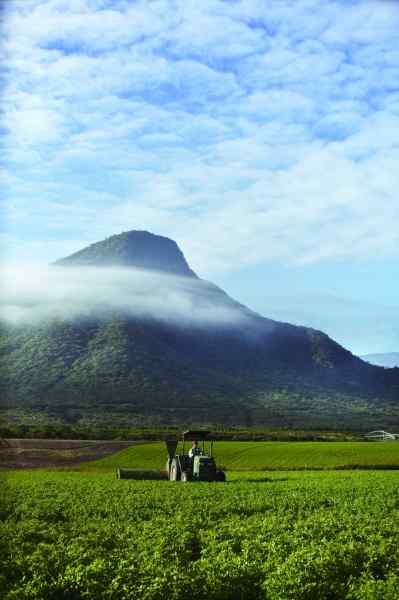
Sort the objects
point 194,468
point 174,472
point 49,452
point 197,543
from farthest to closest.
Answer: point 49,452, point 174,472, point 194,468, point 197,543

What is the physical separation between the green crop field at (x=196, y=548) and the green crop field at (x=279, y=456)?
35.0 m

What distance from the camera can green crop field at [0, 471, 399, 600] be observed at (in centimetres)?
1527

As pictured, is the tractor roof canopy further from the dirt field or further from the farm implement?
the dirt field

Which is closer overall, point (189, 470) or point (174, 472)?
point (189, 470)

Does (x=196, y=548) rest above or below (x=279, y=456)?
above

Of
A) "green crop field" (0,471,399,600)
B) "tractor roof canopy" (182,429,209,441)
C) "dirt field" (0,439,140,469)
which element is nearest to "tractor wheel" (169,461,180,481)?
"tractor roof canopy" (182,429,209,441)

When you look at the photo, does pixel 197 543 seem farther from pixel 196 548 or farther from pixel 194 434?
pixel 194 434

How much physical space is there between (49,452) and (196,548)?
51020mm

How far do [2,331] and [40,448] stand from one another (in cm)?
11957

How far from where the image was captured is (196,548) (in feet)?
64.1

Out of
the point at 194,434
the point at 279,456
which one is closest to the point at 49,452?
the point at 279,456

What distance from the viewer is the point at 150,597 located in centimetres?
1461

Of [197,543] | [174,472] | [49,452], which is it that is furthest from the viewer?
[49,452]

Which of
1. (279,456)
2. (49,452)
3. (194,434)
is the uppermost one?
(194,434)
